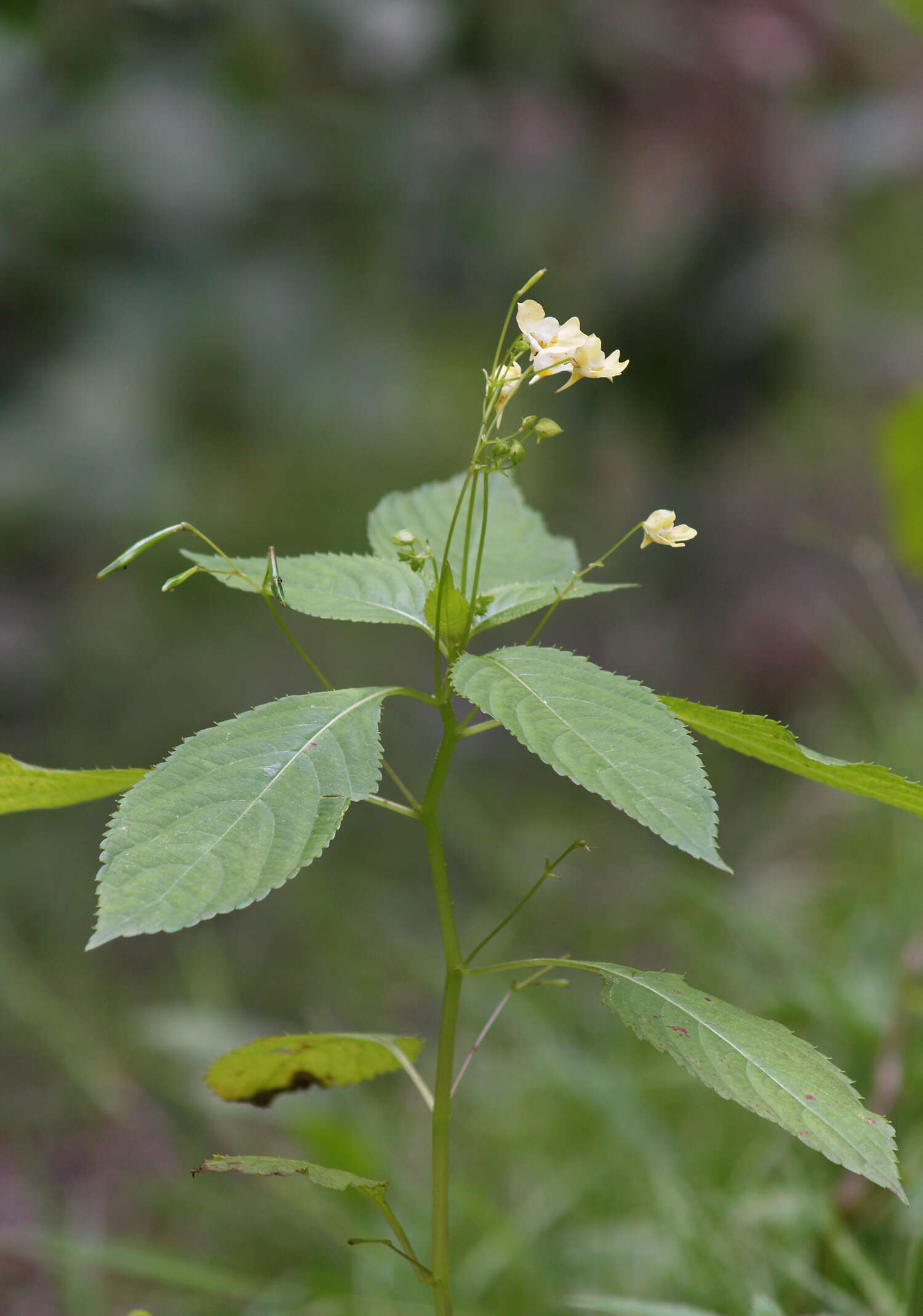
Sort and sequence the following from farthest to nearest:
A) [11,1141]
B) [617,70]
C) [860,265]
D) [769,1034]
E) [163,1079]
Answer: [860,265], [617,70], [11,1141], [163,1079], [769,1034]

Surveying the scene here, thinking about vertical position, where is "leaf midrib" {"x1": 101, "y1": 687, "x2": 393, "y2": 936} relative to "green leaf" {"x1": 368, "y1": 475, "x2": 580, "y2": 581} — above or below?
above

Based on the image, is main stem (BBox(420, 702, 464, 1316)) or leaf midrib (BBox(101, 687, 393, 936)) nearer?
leaf midrib (BBox(101, 687, 393, 936))

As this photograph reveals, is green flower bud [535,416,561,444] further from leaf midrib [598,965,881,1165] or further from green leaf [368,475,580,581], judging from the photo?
leaf midrib [598,965,881,1165]

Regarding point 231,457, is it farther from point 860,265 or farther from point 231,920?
point 860,265

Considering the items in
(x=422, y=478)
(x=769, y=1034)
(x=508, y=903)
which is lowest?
(x=508, y=903)

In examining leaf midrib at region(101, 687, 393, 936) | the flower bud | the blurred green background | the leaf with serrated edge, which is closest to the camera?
leaf midrib at region(101, 687, 393, 936)

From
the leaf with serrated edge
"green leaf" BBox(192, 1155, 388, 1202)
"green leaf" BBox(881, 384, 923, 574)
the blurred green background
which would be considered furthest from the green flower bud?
"green leaf" BBox(881, 384, 923, 574)

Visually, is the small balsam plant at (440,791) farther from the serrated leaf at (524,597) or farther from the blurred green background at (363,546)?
the blurred green background at (363,546)

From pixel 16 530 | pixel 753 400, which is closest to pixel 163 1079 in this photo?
pixel 16 530
